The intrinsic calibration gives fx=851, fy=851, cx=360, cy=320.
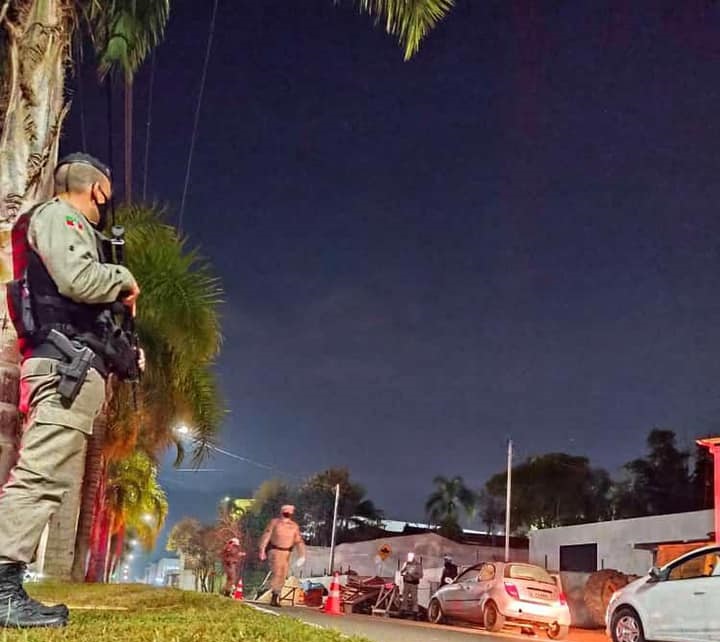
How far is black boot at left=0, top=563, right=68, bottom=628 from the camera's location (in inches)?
140

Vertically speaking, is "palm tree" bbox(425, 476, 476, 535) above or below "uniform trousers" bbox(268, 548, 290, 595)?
above

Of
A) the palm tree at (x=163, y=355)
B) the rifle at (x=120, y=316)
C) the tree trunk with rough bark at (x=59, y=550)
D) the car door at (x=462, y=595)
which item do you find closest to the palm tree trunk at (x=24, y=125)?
the rifle at (x=120, y=316)

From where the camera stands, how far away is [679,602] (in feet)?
34.1

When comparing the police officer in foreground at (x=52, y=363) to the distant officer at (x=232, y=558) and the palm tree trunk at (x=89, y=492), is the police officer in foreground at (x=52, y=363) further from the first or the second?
the distant officer at (x=232, y=558)

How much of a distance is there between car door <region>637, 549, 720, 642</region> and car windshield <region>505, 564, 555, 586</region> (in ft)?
16.1

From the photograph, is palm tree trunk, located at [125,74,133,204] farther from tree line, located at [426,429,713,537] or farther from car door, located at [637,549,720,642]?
tree line, located at [426,429,713,537]

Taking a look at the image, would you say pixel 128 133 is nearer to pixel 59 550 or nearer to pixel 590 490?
pixel 59 550

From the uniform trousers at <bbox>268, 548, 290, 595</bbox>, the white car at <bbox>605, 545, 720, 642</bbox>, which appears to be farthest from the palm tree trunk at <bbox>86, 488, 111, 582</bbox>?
the white car at <bbox>605, 545, 720, 642</bbox>

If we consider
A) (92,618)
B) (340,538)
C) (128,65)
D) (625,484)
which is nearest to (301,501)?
(340,538)

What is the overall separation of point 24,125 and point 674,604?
358 inches

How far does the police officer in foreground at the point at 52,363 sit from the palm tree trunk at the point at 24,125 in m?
1.29

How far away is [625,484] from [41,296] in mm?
54388

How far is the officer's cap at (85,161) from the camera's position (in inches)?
169

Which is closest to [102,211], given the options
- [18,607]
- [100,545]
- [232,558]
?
[18,607]
